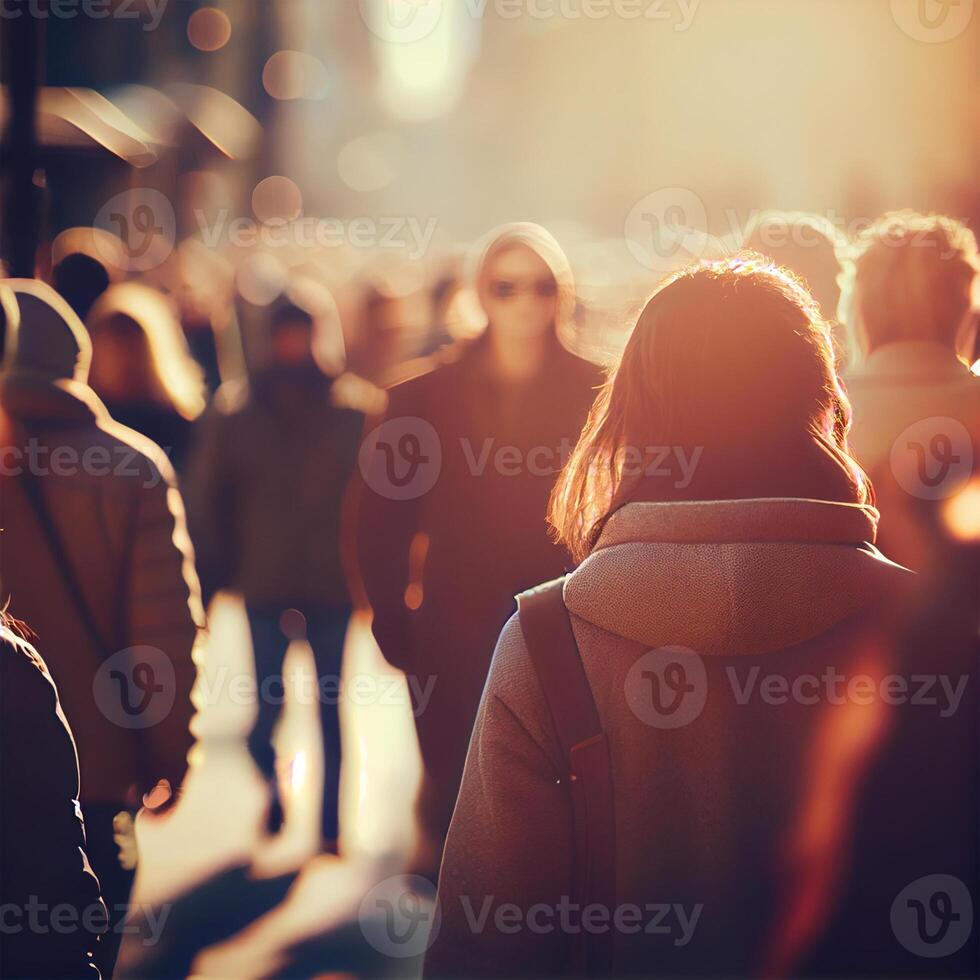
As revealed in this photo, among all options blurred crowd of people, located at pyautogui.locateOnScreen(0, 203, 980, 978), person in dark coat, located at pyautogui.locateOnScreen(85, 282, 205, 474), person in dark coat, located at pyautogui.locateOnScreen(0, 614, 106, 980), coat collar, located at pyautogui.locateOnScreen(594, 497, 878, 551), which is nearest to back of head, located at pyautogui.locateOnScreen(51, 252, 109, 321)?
blurred crowd of people, located at pyautogui.locateOnScreen(0, 203, 980, 978)

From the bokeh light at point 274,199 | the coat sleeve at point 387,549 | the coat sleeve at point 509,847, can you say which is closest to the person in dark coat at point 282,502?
the coat sleeve at point 387,549

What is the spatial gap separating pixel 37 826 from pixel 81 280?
5011mm

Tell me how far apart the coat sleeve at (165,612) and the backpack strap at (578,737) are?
1.92 metres

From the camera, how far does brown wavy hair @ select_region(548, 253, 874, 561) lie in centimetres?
190

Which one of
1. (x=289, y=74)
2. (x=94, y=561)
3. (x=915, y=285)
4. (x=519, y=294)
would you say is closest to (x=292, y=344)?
(x=519, y=294)

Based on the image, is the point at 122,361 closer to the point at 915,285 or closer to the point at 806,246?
the point at 806,246

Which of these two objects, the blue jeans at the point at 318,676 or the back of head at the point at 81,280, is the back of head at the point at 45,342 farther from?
the back of head at the point at 81,280

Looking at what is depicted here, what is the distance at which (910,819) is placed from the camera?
1.90m

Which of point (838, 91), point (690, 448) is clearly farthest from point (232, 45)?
point (690, 448)

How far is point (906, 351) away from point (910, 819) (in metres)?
1.96

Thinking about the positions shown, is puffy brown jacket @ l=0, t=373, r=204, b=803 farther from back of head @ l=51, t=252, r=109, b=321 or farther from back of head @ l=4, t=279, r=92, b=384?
back of head @ l=51, t=252, r=109, b=321

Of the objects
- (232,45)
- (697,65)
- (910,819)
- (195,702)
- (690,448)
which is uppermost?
(697,65)

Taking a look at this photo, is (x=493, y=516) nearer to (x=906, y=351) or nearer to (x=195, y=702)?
A: (x=195, y=702)

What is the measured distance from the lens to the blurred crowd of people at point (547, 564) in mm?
1850
